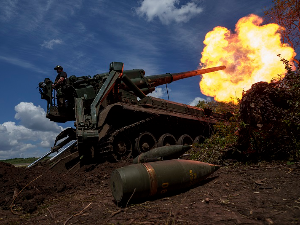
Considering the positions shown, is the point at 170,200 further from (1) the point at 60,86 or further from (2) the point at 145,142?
(1) the point at 60,86

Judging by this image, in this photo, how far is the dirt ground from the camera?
13.4ft

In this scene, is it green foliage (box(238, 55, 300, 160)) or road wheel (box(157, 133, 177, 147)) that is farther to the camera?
road wheel (box(157, 133, 177, 147))

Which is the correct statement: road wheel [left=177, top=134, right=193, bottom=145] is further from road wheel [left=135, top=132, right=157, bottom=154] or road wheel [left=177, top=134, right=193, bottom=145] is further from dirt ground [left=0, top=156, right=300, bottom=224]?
dirt ground [left=0, top=156, right=300, bottom=224]

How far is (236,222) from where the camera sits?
3.69 meters

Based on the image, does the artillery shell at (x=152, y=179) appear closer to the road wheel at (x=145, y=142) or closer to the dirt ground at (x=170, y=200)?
the dirt ground at (x=170, y=200)

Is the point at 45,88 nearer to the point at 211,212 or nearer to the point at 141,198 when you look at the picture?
the point at 141,198

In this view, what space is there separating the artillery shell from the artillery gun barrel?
1000 cm

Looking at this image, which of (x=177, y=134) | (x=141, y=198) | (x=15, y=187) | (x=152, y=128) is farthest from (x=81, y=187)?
(x=177, y=134)

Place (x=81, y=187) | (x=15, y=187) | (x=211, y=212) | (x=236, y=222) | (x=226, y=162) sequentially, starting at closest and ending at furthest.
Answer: (x=236, y=222) → (x=211, y=212) → (x=15, y=187) → (x=81, y=187) → (x=226, y=162)

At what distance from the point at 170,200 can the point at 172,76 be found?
12.7 meters

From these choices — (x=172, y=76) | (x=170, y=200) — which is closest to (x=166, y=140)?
(x=172, y=76)

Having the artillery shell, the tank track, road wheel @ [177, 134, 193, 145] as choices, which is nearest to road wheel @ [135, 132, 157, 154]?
the tank track

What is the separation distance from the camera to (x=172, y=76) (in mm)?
17047

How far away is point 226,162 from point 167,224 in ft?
18.7
